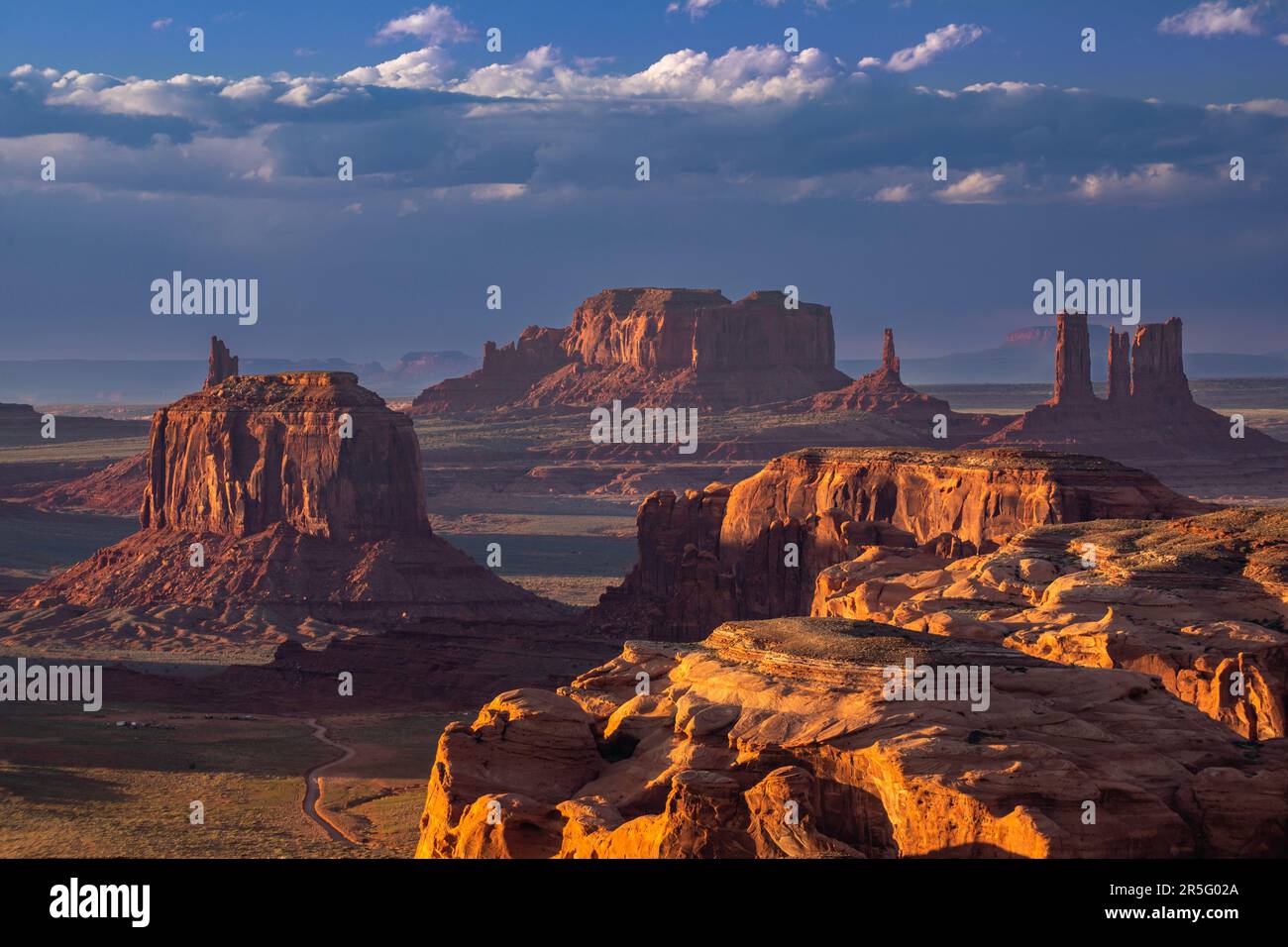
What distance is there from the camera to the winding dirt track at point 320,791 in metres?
47.8

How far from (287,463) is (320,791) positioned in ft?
210

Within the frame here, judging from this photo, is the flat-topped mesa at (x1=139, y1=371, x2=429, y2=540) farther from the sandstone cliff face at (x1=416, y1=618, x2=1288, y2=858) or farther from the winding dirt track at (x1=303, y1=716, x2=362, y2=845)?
the sandstone cliff face at (x1=416, y1=618, x2=1288, y2=858)

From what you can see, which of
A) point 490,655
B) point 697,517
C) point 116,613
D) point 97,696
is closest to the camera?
point 97,696

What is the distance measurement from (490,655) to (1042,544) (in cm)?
3045

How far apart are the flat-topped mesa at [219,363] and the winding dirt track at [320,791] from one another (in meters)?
106

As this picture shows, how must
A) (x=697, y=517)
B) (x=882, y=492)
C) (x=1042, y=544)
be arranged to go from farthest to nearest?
(x=697, y=517) → (x=882, y=492) → (x=1042, y=544)

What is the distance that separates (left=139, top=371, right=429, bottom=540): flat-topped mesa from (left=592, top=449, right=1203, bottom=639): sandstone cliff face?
2193 centimetres

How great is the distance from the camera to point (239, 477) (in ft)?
393

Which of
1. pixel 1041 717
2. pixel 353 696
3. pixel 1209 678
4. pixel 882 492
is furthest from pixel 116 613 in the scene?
pixel 1041 717

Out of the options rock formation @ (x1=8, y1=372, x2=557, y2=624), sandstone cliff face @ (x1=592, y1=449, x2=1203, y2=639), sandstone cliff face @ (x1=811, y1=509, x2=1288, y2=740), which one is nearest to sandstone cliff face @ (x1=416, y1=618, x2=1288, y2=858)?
sandstone cliff face @ (x1=811, y1=509, x2=1288, y2=740)

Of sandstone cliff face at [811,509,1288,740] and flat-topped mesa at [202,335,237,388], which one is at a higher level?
flat-topped mesa at [202,335,237,388]

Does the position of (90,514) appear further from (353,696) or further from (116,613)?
(353,696)

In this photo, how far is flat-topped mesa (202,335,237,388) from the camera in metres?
174
